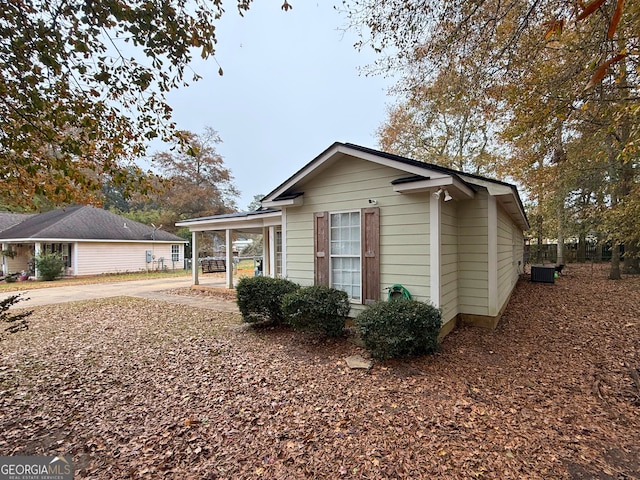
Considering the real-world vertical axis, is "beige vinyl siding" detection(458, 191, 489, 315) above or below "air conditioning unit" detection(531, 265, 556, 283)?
above

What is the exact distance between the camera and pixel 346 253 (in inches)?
235

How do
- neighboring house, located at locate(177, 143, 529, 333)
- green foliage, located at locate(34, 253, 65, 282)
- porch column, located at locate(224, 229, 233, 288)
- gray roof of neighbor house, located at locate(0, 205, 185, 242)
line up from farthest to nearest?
1. gray roof of neighbor house, located at locate(0, 205, 185, 242)
2. green foliage, located at locate(34, 253, 65, 282)
3. porch column, located at locate(224, 229, 233, 288)
4. neighboring house, located at locate(177, 143, 529, 333)

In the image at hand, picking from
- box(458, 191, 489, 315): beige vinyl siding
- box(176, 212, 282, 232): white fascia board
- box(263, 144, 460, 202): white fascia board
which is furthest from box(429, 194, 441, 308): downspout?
box(176, 212, 282, 232): white fascia board

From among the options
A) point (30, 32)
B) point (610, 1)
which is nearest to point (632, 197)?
point (610, 1)

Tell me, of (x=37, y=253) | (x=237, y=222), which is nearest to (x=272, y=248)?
(x=237, y=222)

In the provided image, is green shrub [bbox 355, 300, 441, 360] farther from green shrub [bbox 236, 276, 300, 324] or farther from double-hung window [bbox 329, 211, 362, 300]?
green shrub [bbox 236, 276, 300, 324]

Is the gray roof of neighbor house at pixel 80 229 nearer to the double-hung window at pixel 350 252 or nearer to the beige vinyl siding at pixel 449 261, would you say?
the double-hung window at pixel 350 252

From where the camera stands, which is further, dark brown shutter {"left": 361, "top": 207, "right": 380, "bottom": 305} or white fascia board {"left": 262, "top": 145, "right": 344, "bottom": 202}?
white fascia board {"left": 262, "top": 145, "right": 344, "bottom": 202}

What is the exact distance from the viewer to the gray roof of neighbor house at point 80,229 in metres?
16.7

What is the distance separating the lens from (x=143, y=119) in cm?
400

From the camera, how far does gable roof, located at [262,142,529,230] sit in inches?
190

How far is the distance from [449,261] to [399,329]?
1986 mm

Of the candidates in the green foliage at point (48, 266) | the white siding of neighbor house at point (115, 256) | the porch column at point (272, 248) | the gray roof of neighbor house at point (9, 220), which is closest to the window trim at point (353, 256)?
the porch column at point (272, 248)

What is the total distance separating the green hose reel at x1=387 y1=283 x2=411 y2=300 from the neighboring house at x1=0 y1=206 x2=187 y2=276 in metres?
18.4
